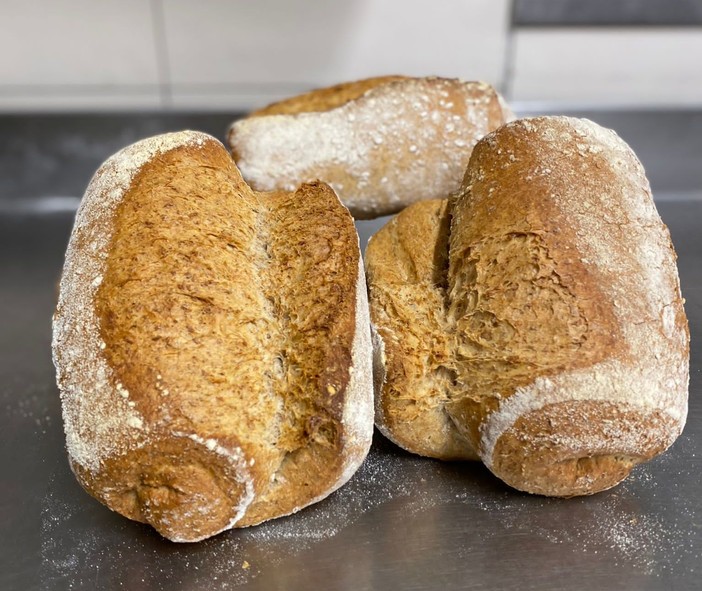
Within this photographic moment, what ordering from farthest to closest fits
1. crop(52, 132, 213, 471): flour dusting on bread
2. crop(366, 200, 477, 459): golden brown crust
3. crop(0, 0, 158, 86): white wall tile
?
crop(0, 0, 158, 86): white wall tile < crop(366, 200, 477, 459): golden brown crust < crop(52, 132, 213, 471): flour dusting on bread

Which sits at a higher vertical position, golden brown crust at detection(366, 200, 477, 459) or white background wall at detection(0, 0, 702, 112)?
white background wall at detection(0, 0, 702, 112)

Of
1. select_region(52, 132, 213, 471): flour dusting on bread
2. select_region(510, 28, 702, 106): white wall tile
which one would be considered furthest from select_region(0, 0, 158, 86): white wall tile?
select_region(52, 132, 213, 471): flour dusting on bread

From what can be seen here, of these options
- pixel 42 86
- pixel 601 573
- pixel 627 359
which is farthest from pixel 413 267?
pixel 42 86

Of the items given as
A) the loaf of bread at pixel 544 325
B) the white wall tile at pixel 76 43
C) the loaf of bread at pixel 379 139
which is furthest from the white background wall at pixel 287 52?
the loaf of bread at pixel 544 325

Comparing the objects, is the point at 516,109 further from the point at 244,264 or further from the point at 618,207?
the point at 244,264

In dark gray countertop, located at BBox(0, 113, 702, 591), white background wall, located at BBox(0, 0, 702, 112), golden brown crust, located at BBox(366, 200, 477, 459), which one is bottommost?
dark gray countertop, located at BBox(0, 113, 702, 591)

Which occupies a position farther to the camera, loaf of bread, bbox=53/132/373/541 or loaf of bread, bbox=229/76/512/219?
loaf of bread, bbox=229/76/512/219

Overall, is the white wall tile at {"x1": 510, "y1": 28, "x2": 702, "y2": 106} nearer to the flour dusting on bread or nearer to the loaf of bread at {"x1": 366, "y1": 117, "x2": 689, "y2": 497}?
the loaf of bread at {"x1": 366, "y1": 117, "x2": 689, "y2": 497}
